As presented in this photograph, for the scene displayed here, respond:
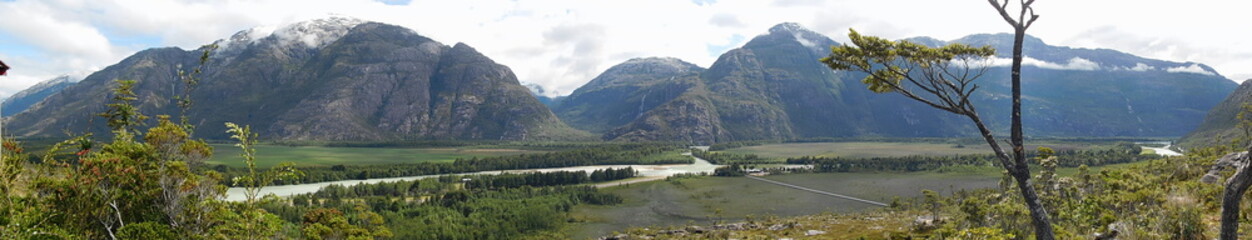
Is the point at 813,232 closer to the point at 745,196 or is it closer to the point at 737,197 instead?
the point at 737,197

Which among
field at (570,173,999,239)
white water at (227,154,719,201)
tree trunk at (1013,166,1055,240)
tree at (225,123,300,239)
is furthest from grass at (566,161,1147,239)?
tree trunk at (1013,166,1055,240)

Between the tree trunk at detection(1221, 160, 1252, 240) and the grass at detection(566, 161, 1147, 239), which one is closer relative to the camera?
the tree trunk at detection(1221, 160, 1252, 240)

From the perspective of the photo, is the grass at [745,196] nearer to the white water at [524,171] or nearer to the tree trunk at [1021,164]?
the white water at [524,171]

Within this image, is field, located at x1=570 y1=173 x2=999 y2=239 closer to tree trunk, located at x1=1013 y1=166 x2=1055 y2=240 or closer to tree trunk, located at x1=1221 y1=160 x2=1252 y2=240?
tree trunk, located at x1=1013 y1=166 x2=1055 y2=240

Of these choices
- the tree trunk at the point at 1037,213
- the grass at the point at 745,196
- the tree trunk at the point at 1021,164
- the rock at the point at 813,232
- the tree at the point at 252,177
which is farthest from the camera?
the grass at the point at 745,196

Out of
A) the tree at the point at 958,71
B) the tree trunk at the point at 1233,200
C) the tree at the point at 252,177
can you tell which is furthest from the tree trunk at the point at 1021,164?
the tree at the point at 252,177

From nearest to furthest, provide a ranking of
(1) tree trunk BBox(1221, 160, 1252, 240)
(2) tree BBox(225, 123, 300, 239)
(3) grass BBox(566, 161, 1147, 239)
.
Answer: (1) tree trunk BBox(1221, 160, 1252, 240), (2) tree BBox(225, 123, 300, 239), (3) grass BBox(566, 161, 1147, 239)

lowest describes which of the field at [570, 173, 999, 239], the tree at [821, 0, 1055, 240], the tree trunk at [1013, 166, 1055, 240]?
the field at [570, 173, 999, 239]

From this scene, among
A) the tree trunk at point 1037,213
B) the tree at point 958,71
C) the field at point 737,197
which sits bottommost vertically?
the field at point 737,197

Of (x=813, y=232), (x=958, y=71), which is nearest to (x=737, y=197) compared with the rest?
(x=813, y=232)
